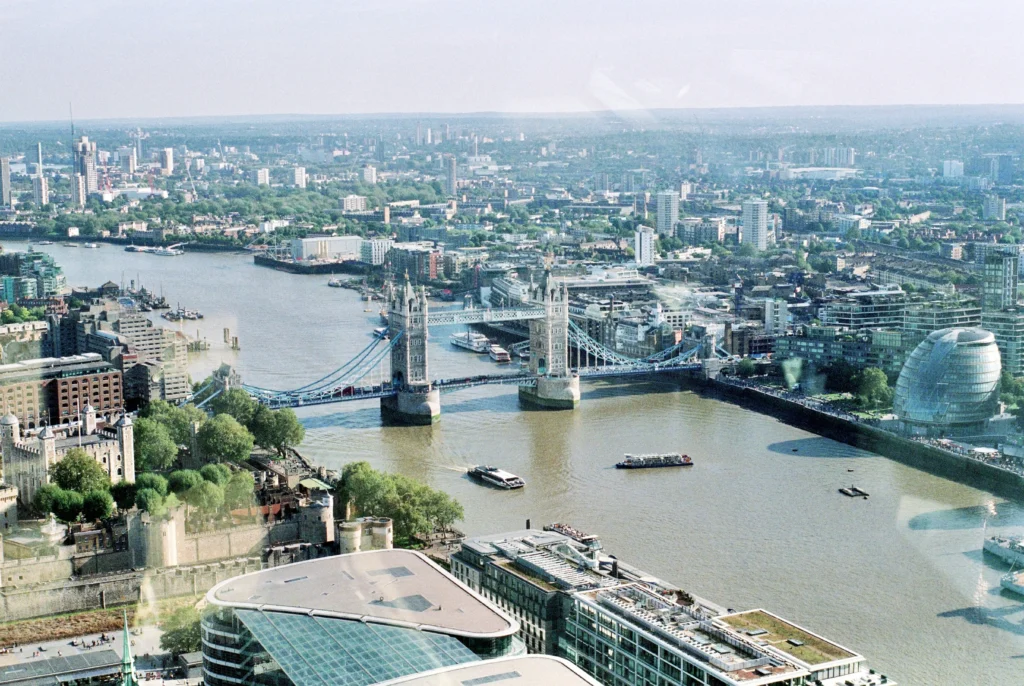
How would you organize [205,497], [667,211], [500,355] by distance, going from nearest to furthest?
[205,497] < [500,355] < [667,211]

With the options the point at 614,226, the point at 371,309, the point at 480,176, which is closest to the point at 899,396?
the point at 371,309

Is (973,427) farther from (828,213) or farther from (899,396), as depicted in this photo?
(828,213)

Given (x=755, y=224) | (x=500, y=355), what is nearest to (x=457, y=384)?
(x=500, y=355)

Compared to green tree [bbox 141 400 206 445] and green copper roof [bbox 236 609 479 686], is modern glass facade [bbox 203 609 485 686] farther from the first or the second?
green tree [bbox 141 400 206 445]

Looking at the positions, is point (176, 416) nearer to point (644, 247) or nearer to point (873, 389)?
point (873, 389)

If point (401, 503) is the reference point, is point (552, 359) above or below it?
below

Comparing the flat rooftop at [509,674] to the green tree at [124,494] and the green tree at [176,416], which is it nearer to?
the green tree at [124,494]

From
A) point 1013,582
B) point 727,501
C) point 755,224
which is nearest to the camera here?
point 1013,582

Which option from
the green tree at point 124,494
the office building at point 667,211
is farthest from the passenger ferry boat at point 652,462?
the office building at point 667,211
